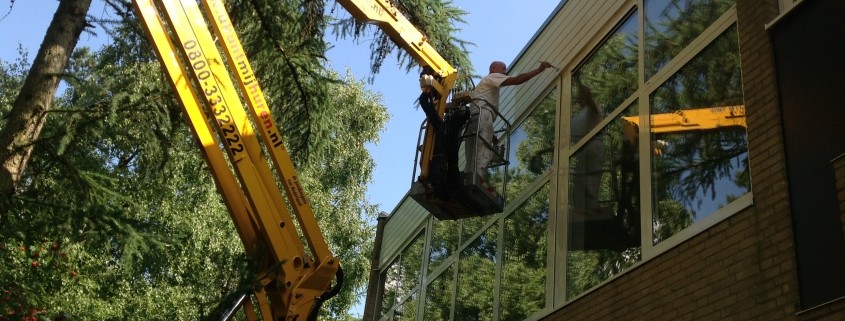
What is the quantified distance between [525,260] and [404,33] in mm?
2792

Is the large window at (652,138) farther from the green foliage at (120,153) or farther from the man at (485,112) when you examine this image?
the green foliage at (120,153)

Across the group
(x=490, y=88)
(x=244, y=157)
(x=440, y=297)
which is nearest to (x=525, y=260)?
(x=490, y=88)

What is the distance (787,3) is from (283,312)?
4.61m

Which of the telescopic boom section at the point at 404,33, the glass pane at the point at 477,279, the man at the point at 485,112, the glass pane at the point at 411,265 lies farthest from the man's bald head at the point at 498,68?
the glass pane at the point at 411,265

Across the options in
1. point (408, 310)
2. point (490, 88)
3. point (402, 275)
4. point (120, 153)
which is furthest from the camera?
point (402, 275)

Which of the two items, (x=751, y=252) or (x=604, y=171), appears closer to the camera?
(x=751, y=252)

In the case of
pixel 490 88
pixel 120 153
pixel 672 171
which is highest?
pixel 120 153

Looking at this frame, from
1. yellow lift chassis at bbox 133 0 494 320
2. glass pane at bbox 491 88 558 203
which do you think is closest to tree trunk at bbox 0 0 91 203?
yellow lift chassis at bbox 133 0 494 320

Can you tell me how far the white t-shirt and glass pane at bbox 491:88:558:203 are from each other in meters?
0.63

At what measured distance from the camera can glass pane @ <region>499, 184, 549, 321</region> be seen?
30.6 feet

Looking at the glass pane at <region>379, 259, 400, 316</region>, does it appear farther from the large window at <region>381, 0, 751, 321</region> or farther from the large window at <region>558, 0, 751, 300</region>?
the large window at <region>558, 0, 751, 300</region>

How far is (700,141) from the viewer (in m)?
6.77

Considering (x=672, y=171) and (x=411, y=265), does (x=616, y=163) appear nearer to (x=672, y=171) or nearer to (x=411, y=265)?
(x=672, y=171)

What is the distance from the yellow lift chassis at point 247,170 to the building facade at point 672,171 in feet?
7.83
